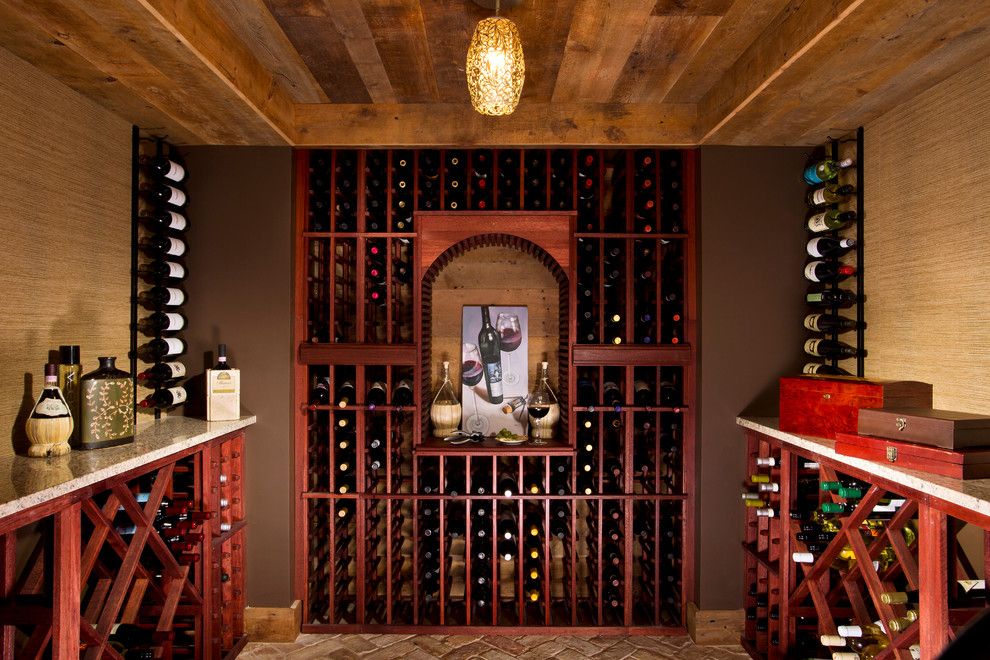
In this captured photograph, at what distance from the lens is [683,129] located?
9.64ft

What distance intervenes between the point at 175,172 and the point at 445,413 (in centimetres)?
181

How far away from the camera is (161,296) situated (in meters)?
2.77

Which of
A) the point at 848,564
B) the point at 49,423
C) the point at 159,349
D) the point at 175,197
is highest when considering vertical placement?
the point at 175,197

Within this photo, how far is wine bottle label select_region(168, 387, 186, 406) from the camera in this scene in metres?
2.76

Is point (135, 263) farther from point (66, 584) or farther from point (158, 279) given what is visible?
point (66, 584)

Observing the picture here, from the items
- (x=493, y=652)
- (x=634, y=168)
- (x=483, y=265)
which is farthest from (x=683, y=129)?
(x=493, y=652)

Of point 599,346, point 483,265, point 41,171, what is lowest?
point 599,346

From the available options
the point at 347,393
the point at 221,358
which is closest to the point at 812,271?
the point at 347,393

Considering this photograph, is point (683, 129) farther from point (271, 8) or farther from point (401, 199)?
point (271, 8)

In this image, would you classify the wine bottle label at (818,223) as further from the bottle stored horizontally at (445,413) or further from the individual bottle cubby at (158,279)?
the individual bottle cubby at (158,279)

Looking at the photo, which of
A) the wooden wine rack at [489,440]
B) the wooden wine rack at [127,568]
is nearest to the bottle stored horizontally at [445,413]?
the wooden wine rack at [489,440]

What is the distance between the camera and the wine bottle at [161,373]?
108 inches

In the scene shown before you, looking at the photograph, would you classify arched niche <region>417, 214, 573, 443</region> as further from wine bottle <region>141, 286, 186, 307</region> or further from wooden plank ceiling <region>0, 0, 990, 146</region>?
wine bottle <region>141, 286, 186, 307</region>

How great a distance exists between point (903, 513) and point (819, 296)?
1.27 metres
